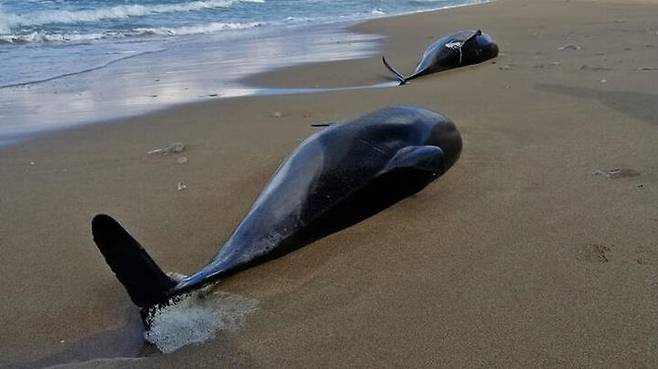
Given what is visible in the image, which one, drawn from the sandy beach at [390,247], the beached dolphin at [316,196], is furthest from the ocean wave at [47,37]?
the beached dolphin at [316,196]

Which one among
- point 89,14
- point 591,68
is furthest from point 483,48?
point 89,14

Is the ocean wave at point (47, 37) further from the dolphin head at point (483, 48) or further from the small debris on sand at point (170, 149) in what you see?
the small debris on sand at point (170, 149)

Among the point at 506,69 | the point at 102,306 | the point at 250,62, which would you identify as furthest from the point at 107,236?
the point at 250,62

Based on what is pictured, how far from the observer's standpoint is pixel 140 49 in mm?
10641

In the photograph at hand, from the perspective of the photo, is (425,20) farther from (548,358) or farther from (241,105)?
(548,358)

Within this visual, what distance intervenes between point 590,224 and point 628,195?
366 mm

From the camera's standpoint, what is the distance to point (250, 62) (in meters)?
8.71

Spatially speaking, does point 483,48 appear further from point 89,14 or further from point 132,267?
point 89,14

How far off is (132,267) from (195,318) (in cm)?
25

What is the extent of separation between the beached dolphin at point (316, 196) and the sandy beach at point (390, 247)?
0.31ft

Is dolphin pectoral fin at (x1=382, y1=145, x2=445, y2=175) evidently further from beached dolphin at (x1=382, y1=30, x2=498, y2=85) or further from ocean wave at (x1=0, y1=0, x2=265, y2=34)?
ocean wave at (x1=0, y1=0, x2=265, y2=34)

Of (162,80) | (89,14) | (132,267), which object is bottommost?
(162,80)

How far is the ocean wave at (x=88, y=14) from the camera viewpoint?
14.4 meters

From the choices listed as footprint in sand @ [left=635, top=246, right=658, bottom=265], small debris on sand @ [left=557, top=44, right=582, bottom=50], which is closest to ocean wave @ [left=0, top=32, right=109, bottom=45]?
small debris on sand @ [left=557, top=44, right=582, bottom=50]
